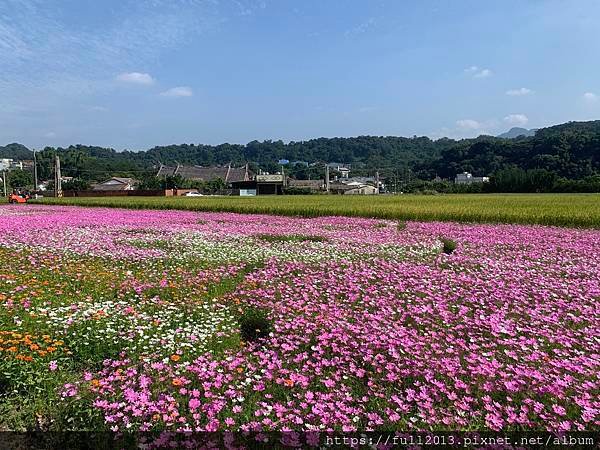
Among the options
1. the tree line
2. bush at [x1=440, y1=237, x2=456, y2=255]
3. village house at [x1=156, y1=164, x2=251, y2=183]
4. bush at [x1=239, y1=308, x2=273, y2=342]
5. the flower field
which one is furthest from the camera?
village house at [x1=156, y1=164, x2=251, y2=183]

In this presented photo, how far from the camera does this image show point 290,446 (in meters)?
2.93

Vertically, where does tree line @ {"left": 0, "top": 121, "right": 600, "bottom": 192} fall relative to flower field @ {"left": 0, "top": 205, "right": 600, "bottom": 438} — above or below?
above

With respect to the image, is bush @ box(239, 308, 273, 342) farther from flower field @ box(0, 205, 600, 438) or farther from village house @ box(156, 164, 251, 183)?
village house @ box(156, 164, 251, 183)

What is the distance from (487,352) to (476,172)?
138m

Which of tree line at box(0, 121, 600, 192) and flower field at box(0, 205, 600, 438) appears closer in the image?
flower field at box(0, 205, 600, 438)

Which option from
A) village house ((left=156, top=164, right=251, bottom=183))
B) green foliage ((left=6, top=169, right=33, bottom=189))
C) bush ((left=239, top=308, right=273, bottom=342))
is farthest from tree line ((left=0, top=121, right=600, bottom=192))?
bush ((left=239, top=308, right=273, bottom=342))

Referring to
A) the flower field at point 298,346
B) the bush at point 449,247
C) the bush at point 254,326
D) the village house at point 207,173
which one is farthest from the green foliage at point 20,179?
the bush at point 254,326

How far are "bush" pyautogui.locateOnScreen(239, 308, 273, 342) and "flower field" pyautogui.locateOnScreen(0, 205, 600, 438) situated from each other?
0.19 ft

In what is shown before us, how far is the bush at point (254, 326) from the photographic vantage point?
16.9 feet

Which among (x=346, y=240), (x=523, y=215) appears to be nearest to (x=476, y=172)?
(x=523, y=215)

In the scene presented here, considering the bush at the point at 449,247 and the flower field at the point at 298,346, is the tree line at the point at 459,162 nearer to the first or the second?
the bush at the point at 449,247

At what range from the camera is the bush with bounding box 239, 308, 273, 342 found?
16.9 feet

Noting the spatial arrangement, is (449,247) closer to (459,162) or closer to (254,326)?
(254,326)

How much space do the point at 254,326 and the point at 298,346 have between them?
850 millimetres
